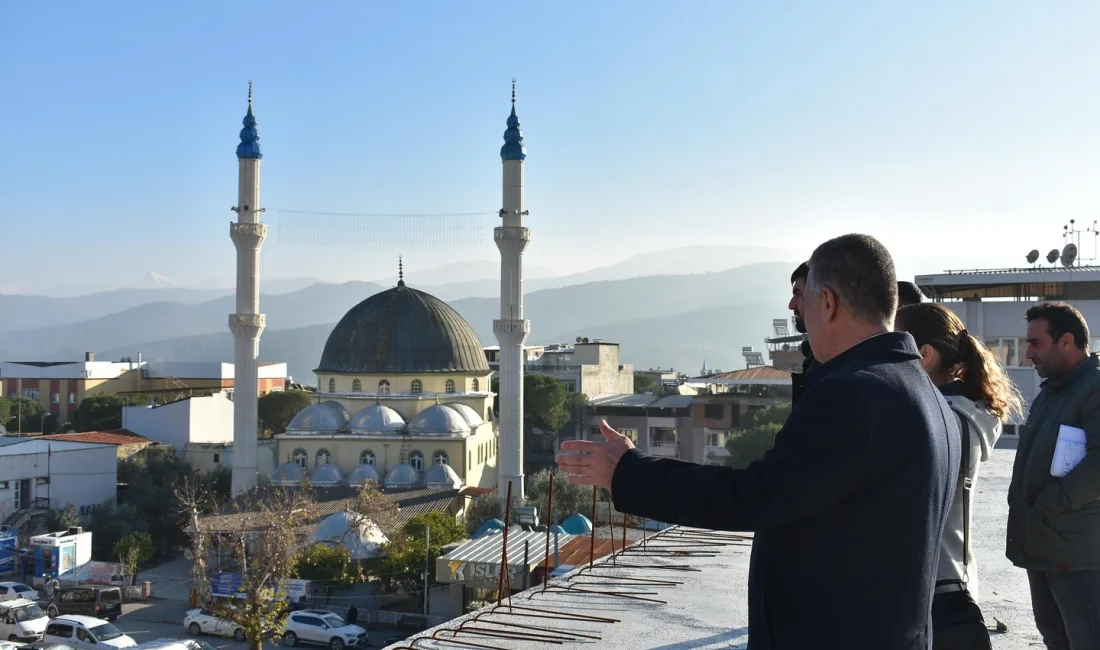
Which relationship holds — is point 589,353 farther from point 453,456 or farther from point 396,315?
point 453,456

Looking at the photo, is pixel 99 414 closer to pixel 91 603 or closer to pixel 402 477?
pixel 402 477

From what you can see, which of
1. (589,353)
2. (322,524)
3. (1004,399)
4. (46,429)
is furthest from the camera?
(589,353)

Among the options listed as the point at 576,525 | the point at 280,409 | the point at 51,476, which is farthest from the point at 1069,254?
the point at 280,409

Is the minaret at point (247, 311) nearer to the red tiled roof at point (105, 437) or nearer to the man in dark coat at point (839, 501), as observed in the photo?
the red tiled roof at point (105, 437)

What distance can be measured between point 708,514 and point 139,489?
105ft

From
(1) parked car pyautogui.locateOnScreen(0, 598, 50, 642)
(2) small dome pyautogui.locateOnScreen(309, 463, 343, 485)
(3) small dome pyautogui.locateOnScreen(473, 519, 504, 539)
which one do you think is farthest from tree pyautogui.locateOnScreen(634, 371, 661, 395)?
(1) parked car pyautogui.locateOnScreen(0, 598, 50, 642)

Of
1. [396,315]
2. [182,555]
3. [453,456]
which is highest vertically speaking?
[396,315]

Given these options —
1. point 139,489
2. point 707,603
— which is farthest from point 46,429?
point 707,603

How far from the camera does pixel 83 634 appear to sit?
1755 centimetres

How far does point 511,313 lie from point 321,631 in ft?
50.2

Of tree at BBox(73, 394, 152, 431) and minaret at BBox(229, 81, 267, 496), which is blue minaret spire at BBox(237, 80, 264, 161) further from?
tree at BBox(73, 394, 152, 431)

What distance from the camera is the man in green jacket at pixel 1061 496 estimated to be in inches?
122

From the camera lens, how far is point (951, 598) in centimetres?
270

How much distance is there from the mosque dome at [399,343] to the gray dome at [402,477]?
5.46m
